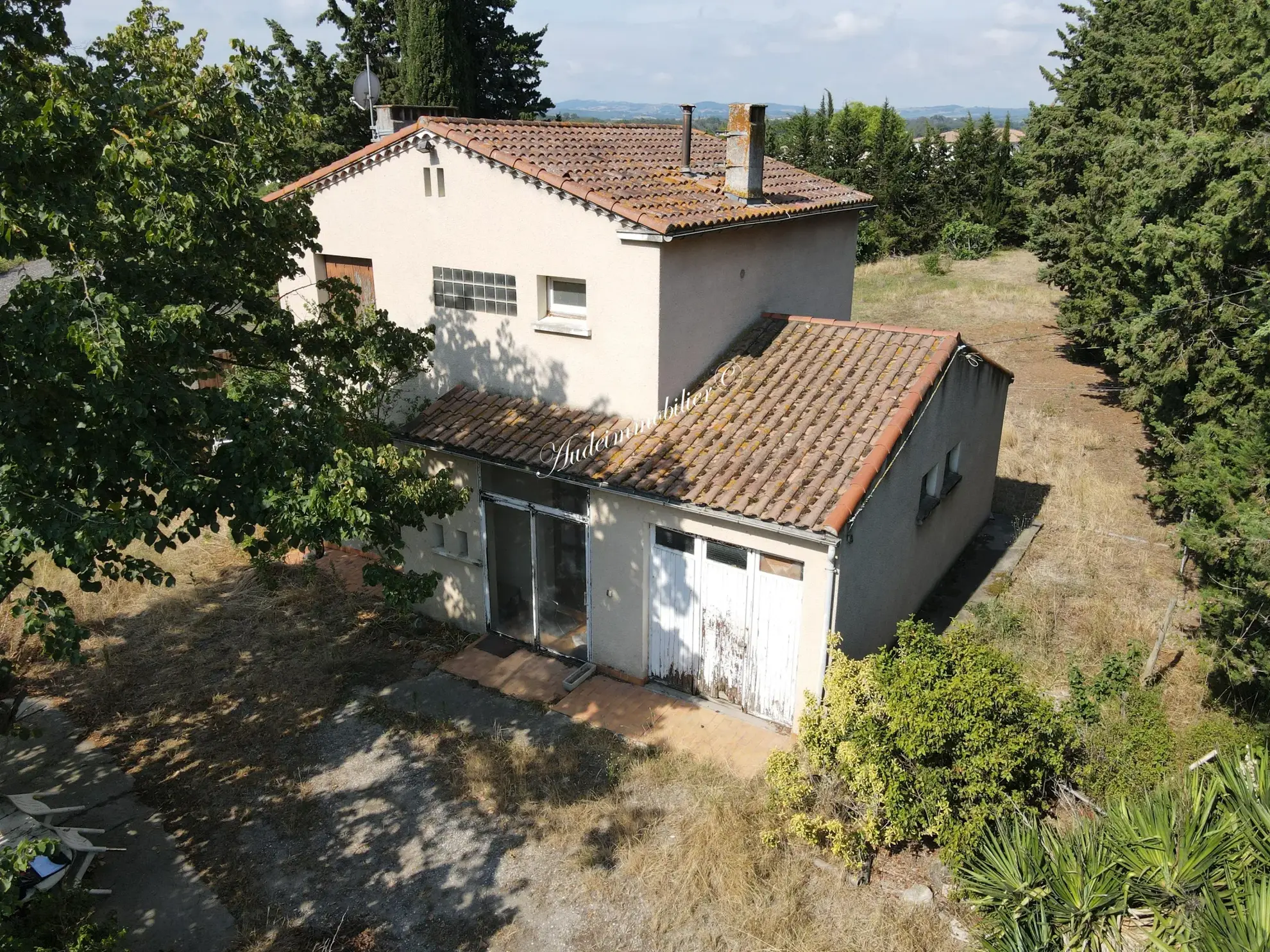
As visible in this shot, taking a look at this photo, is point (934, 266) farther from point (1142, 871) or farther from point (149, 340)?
point (149, 340)

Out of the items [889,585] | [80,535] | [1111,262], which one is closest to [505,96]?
[1111,262]

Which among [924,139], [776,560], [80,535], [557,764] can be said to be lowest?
[557,764]

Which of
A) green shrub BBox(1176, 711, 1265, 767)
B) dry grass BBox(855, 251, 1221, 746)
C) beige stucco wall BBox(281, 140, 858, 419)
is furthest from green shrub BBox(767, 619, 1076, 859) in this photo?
beige stucco wall BBox(281, 140, 858, 419)

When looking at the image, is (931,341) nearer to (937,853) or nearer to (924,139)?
(937,853)

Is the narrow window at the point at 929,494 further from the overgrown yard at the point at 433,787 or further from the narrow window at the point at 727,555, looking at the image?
the narrow window at the point at 727,555

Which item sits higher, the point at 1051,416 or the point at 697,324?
the point at 697,324

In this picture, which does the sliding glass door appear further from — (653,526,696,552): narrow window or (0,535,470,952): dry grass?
(653,526,696,552): narrow window

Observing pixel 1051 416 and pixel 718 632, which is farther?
pixel 1051 416
